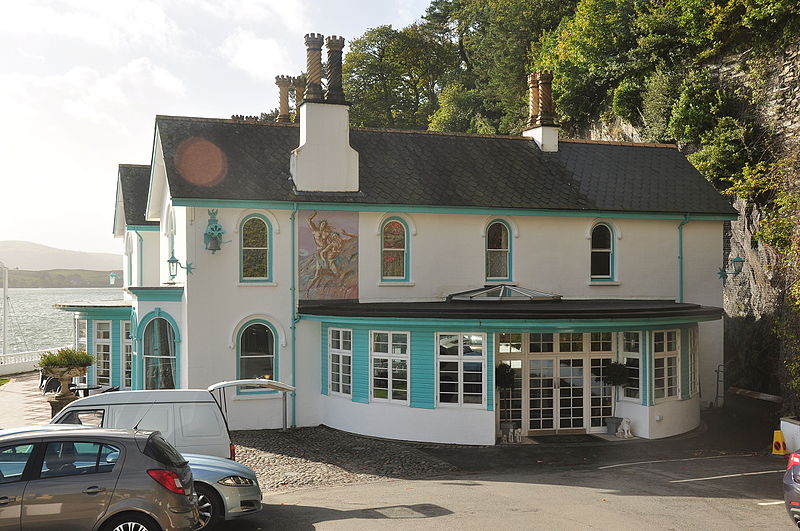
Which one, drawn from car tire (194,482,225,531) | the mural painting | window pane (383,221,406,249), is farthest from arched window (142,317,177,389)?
car tire (194,482,225,531)

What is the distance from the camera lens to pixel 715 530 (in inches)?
445

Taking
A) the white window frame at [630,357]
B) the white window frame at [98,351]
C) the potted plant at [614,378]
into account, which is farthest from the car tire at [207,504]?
the white window frame at [98,351]

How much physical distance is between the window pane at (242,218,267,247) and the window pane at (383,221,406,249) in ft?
11.0

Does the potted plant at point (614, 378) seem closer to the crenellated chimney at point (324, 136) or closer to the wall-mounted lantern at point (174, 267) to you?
the crenellated chimney at point (324, 136)

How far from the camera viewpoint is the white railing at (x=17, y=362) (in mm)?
37062

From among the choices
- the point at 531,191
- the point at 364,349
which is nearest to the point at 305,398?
the point at 364,349

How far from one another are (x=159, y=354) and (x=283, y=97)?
10.6 meters

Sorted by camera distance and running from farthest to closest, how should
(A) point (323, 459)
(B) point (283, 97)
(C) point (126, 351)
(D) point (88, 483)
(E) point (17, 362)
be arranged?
(E) point (17, 362), (B) point (283, 97), (C) point (126, 351), (A) point (323, 459), (D) point (88, 483)

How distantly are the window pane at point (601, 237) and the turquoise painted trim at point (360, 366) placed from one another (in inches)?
321

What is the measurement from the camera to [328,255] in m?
21.1

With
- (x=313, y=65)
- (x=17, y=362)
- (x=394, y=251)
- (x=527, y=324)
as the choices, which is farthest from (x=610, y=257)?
(x=17, y=362)

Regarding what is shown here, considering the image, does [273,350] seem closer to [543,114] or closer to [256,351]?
[256,351]

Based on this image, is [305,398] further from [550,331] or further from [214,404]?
[214,404]

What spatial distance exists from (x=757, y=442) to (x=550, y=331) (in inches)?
241
